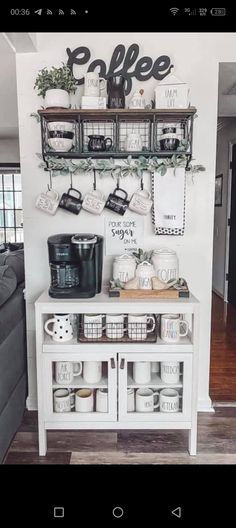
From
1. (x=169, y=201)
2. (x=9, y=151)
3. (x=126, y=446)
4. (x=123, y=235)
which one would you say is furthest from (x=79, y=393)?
(x=9, y=151)

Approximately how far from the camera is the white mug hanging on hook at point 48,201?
1807 millimetres

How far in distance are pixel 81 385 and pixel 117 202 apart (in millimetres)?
863

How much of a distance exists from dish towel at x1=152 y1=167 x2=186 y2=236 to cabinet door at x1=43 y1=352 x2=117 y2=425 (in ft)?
2.29

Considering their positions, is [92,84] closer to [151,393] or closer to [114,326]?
[114,326]

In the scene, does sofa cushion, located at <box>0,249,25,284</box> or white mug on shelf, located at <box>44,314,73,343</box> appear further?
sofa cushion, located at <box>0,249,25,284</box>

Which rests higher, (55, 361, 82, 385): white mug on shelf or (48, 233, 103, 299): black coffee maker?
(48, 233, 103, 299): black coffee maker

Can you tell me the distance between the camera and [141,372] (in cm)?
158

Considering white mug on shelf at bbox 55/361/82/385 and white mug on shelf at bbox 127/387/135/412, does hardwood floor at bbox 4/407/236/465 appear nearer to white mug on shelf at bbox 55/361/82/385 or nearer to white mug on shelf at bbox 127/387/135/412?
white mug on shelf at bbox 127/387/135/412

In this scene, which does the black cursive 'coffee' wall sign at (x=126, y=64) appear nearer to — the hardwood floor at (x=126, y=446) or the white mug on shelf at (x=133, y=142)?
the white mug on shelf at (x=133, y=142)

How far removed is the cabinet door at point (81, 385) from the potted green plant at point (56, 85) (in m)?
1.09

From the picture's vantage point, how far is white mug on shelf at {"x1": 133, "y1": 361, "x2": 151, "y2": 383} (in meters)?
1.57

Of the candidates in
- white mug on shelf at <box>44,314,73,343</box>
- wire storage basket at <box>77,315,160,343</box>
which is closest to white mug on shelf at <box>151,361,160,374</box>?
wire storage basket at <box>77,315,160,343</box>
